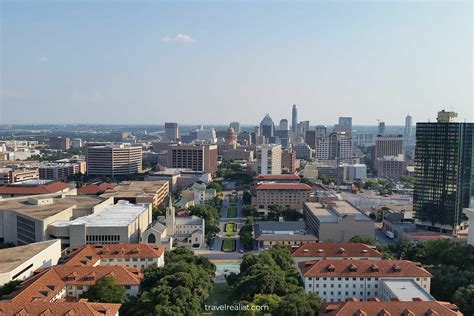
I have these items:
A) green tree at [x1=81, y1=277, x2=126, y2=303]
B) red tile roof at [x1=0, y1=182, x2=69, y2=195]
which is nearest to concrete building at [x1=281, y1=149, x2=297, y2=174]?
red tile roof at [x1=0, y1=182, x2=69, y2=195]

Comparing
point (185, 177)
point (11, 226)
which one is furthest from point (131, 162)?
point (11, 226)

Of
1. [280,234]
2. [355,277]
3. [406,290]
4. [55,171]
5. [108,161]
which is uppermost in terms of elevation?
[108,161]

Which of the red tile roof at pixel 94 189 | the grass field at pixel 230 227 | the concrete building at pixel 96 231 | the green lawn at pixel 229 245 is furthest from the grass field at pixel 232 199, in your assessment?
the concrete building at pixel 96 231

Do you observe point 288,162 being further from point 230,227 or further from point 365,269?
point 365,269

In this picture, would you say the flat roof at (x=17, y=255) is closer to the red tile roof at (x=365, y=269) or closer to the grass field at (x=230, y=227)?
the red tile roof at (x=365, y=269)

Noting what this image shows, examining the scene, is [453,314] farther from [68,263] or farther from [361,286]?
[68,263]

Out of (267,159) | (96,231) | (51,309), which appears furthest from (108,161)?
(51,309)

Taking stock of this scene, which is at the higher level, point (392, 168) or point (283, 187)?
point (283, 187)
